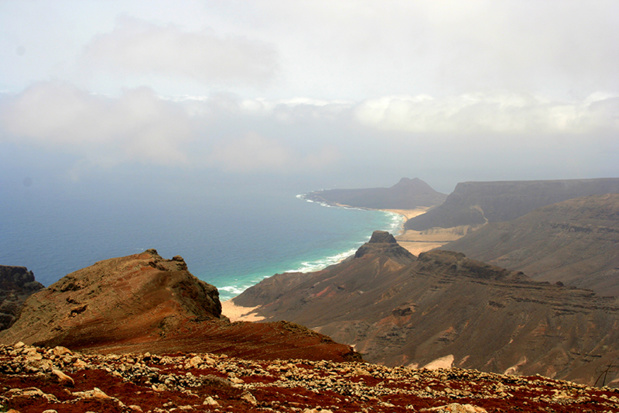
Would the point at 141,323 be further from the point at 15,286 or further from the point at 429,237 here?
the point at 429,237

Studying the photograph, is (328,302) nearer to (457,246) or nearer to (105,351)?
(105,351)

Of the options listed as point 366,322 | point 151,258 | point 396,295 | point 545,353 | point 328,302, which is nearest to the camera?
point 151,258

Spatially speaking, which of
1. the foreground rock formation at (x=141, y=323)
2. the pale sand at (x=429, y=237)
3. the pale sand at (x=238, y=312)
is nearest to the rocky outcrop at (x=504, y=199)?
the pale sand at (x=429, y=237)

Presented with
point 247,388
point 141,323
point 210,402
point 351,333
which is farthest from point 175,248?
point 210,402

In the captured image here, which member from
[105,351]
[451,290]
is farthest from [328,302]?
[105,351]

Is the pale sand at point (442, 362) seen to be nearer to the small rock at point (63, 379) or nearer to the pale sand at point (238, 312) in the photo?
the pale sand at point (238, 312)

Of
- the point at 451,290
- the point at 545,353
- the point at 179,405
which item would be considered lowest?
the point at 545,353
